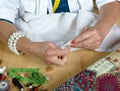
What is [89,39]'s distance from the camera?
767mm

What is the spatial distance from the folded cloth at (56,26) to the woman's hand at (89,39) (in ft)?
0.27

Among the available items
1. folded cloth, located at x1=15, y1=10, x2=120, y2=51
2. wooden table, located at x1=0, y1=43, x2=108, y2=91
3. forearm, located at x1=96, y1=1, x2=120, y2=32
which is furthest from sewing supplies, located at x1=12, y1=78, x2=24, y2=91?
forearm, located at x1=96, y1=1, x2=120, y2=32

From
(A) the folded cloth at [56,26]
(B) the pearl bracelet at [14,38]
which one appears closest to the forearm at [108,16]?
(A) the folded cloth at [56,26]

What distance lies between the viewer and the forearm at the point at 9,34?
0.79 meters

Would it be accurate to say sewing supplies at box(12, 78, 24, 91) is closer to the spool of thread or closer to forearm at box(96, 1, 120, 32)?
the spool of thread

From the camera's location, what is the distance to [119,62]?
0.71 metres

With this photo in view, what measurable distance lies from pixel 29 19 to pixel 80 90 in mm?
356

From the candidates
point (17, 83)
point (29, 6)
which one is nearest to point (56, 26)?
point (29, 6)

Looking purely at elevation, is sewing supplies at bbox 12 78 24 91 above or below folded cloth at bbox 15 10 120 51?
below

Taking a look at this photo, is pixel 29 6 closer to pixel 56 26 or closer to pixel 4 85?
pixel 56 26

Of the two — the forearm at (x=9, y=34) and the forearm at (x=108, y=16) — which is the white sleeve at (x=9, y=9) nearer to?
the forearm at (x=9, y=34)

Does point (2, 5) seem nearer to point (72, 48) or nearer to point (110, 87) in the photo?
point (72, 48)

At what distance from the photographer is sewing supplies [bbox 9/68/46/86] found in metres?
0.74

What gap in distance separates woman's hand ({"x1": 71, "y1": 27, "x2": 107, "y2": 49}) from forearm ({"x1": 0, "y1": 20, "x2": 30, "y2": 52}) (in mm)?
147
